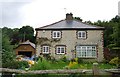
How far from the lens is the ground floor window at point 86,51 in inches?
991

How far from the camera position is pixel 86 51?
25.3 metres

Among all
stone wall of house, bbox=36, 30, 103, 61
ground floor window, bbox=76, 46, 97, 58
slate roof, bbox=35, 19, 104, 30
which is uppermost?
slate roof, bbox=35, 19, 104, 30

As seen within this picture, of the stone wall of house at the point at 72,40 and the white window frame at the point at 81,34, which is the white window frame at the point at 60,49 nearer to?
the stone wall of house at the point at 72,40

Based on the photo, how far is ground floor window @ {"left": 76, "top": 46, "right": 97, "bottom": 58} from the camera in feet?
82.6

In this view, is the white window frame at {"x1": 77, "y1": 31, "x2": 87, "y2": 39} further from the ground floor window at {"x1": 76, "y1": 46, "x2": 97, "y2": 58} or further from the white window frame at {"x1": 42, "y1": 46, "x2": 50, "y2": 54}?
the white window frame at {"x1": 42, "y1": 46, "x2": 50, "y2": 54}

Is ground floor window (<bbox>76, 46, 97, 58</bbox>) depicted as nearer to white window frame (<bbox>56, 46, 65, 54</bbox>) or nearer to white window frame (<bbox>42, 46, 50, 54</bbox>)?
white window frame (<bbox>56, 46, 65, 54</bbox>)

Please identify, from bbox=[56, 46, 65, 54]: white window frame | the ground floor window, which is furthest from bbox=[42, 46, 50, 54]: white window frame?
the ground floor window

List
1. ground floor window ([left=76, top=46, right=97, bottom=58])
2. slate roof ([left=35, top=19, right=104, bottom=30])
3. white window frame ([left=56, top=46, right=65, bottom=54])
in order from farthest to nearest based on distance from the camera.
A: 1. white window frame ([left=56, top=46, right=65, bottom=54])
2. slate roof ([left=35, top=19, right=104, bottom=30])
3. ground floor window ([left=76, top=46, right=97, bottom=58])

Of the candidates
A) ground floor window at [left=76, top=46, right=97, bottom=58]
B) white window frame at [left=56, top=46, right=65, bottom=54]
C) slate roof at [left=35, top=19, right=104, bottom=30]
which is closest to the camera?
ground floor window at [left=76, top=46, right=97, bottom=58]

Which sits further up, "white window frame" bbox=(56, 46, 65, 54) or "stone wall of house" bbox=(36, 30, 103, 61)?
"stone wall of house" bbox=(36, 30, 103, 61)

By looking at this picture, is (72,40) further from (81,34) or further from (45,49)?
(45,49)

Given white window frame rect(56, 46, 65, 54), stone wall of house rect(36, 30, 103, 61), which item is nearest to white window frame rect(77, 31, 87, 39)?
stone wall of house rect(36, 30, 103, 61)

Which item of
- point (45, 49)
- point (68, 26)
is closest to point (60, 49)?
point (45, 49)

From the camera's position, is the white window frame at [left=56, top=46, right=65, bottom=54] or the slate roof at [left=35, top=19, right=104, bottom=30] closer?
the slate roof at [left=35, top=19, right=104, bottom=30]
